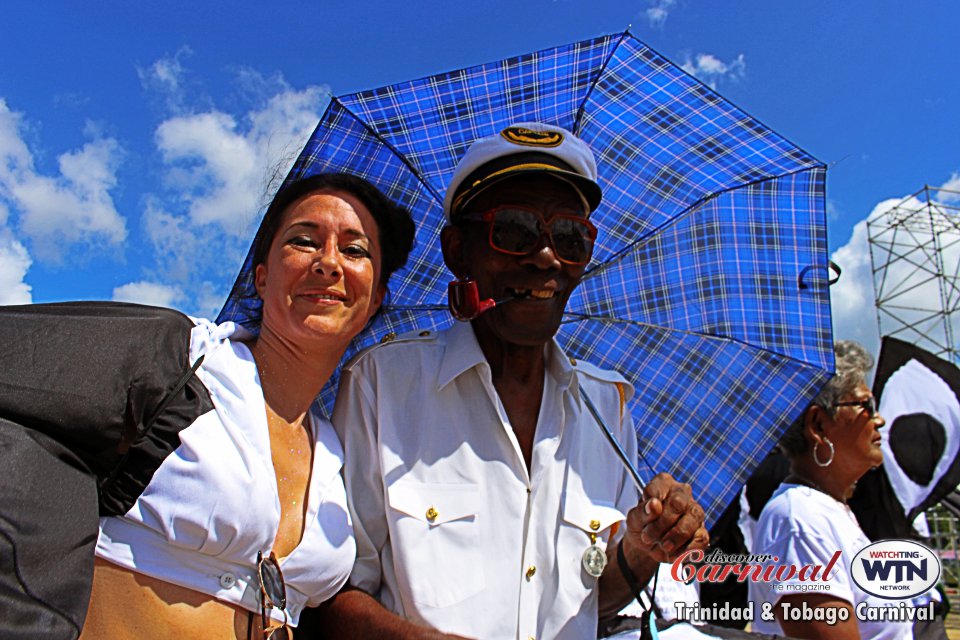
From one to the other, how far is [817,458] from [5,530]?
12.5 feet

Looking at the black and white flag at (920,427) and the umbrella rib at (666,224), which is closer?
the umbrella rib at (666,224)

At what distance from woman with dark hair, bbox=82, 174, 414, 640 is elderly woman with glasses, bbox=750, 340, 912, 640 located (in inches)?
89.5

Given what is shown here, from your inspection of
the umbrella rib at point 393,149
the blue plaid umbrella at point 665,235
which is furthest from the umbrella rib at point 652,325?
the umbrella rib at point 393,149

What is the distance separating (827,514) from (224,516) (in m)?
2.98

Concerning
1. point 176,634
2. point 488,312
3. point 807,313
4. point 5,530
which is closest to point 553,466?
point 488,312

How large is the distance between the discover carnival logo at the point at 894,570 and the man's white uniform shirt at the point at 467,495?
171 cm

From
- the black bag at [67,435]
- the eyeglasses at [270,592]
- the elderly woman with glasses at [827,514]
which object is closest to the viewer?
the black bag at [67,435]

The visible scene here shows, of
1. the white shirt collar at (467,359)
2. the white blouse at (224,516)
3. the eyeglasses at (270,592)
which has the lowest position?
the eyeglasses at (270,592)

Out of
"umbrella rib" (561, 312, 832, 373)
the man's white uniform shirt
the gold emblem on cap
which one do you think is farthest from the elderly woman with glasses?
the gold emblem on cap

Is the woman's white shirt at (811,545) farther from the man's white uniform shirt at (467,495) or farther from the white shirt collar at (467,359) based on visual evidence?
the white shirt collar at (467,359)

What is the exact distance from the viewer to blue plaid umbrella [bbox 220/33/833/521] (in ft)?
8.79

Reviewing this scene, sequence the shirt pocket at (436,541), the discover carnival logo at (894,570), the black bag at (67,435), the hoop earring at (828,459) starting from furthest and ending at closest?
the hoop earring at (828,459), the discover carnival logo at (894,570), the shirt pocket at (436,541), the black bag at (67,435)

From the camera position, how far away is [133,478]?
1.55 m

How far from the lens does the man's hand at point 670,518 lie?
6.21ft
